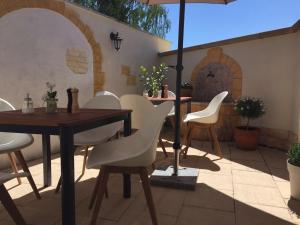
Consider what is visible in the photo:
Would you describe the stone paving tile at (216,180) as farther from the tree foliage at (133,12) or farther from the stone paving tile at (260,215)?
the tree foliage at (133,12)

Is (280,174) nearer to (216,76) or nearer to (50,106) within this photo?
(50,106)

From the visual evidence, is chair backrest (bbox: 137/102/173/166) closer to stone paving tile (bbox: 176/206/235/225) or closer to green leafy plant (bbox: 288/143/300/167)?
stone paving tile (bbox: 176/206/235/225)

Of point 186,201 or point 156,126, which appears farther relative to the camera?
point 186,201

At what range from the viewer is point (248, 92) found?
16.2 ft

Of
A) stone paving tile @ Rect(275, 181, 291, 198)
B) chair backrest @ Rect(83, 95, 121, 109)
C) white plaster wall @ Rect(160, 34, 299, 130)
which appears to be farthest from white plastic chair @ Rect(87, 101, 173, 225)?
white plaster wall @ Rect(160, 34, 299, 130)

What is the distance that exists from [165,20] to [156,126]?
31.2 feet

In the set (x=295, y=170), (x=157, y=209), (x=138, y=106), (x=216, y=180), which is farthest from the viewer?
(x=138, y=106)

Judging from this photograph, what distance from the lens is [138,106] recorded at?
3389 mm

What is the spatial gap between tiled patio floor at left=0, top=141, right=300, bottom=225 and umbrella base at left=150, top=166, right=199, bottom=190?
67mm

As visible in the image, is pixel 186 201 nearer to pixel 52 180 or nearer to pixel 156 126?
pixel 156 126

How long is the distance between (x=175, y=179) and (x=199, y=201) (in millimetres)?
402

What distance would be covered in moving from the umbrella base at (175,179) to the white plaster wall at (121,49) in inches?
94.1

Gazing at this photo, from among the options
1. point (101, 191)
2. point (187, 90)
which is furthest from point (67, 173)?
point (187, 90)

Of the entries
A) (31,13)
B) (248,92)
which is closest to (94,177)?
(31,13)
